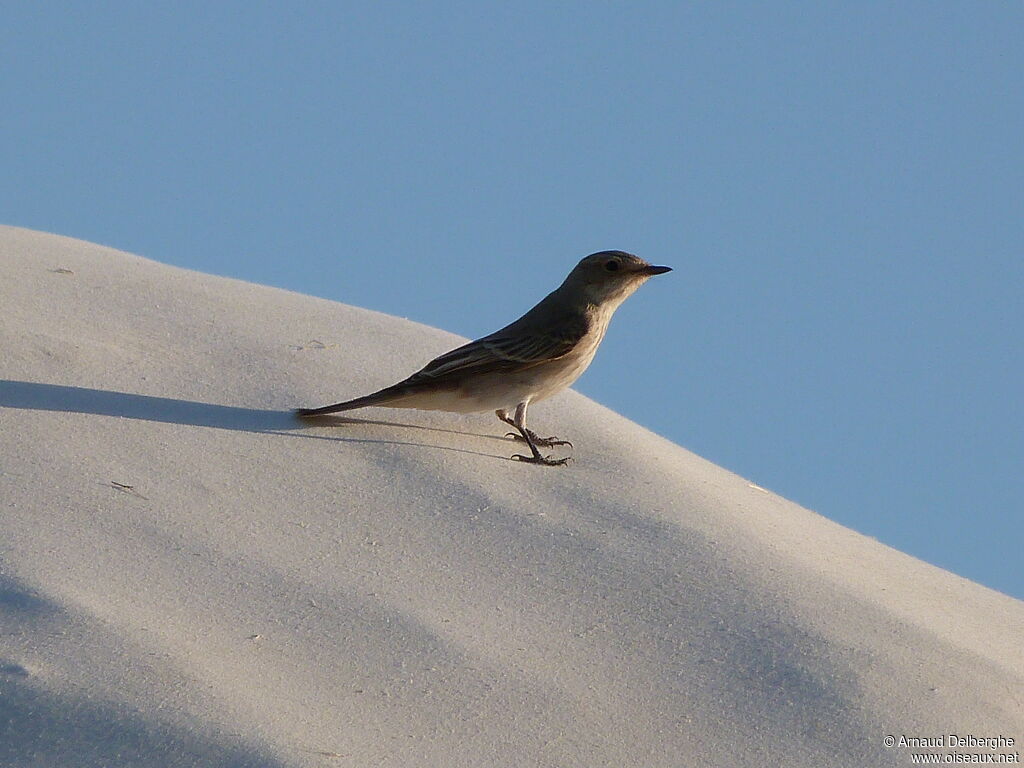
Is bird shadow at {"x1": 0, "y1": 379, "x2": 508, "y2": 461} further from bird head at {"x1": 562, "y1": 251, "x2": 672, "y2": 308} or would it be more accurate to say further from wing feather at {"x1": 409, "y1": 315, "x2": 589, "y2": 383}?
bird head at {"x1": 562, "y1": 251, "x2": 672, "y2": 308}

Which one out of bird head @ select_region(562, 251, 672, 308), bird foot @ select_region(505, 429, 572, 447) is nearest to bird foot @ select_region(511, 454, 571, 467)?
bird foot @ select_region(505, 429, 572, 447)

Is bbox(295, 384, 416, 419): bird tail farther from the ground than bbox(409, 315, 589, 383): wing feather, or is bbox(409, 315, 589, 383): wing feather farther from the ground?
bbox(409, 315, 589, 383): wing feather

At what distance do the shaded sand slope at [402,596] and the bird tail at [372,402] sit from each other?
0.10m

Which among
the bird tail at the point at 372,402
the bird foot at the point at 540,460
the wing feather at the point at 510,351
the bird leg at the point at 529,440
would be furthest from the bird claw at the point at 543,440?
the bird tail at the point at 372,402

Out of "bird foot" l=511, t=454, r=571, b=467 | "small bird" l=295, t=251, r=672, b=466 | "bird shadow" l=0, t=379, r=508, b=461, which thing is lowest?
"bird shadow" l=0, t=379, r=508, b=461

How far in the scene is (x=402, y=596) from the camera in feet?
15.2

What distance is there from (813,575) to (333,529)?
5.88 feet

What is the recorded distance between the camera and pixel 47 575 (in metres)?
4.39

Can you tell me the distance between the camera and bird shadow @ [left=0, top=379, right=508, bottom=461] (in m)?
5.88

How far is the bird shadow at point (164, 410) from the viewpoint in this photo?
5875mm

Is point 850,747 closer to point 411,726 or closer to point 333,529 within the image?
point 411,726

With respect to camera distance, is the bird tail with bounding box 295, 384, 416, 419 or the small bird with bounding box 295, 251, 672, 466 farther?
the small bird with bounding box 295, 251, 672, 466

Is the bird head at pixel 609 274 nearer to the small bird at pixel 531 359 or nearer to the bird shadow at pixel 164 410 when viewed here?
the small bird at pixel 531 359

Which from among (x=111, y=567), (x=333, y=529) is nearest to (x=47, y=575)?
(x=111, y=567)
